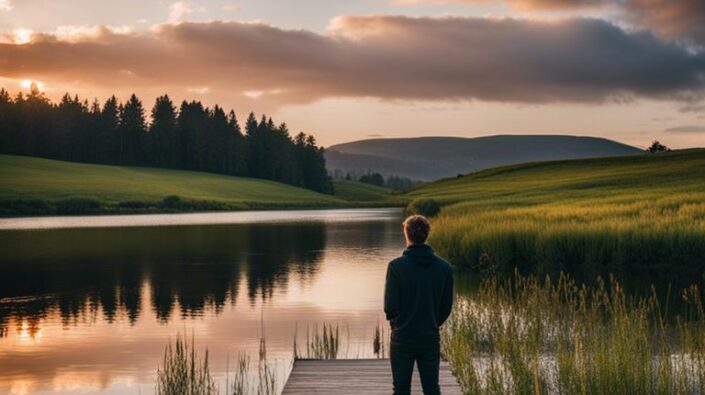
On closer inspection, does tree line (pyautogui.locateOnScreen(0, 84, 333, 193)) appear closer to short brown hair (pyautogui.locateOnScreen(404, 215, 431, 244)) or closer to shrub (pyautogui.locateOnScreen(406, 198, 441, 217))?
shrub (pyautogui.locateOnScreen(406, 198, 441, 217))

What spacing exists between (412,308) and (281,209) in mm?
111037

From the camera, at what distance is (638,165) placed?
9738 cm

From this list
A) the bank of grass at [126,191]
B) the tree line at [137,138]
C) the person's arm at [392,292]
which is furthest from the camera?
the tree line at [137,138]

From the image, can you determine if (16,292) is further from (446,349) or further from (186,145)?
(186,145)

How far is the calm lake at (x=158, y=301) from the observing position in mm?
16422

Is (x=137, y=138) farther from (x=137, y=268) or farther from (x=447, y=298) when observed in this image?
(x=447, y=298)

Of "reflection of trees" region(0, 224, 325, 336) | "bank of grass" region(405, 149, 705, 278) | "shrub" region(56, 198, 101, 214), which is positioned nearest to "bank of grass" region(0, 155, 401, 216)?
"shrub" region(56, 198, 101, 214)

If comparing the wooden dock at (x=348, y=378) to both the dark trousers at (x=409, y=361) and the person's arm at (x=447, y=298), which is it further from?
the person's arm at (x=447, y=298)

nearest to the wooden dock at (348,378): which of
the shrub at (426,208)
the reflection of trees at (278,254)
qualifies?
the reflection of trees at (278,254)

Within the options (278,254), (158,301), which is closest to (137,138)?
(278,254)

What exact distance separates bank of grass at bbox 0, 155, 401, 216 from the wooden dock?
81.9m

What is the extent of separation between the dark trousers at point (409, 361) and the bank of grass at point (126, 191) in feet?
282

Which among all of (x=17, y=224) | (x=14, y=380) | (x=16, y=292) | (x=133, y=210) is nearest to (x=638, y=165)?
(x=133, y=210)

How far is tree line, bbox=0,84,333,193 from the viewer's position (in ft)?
518
